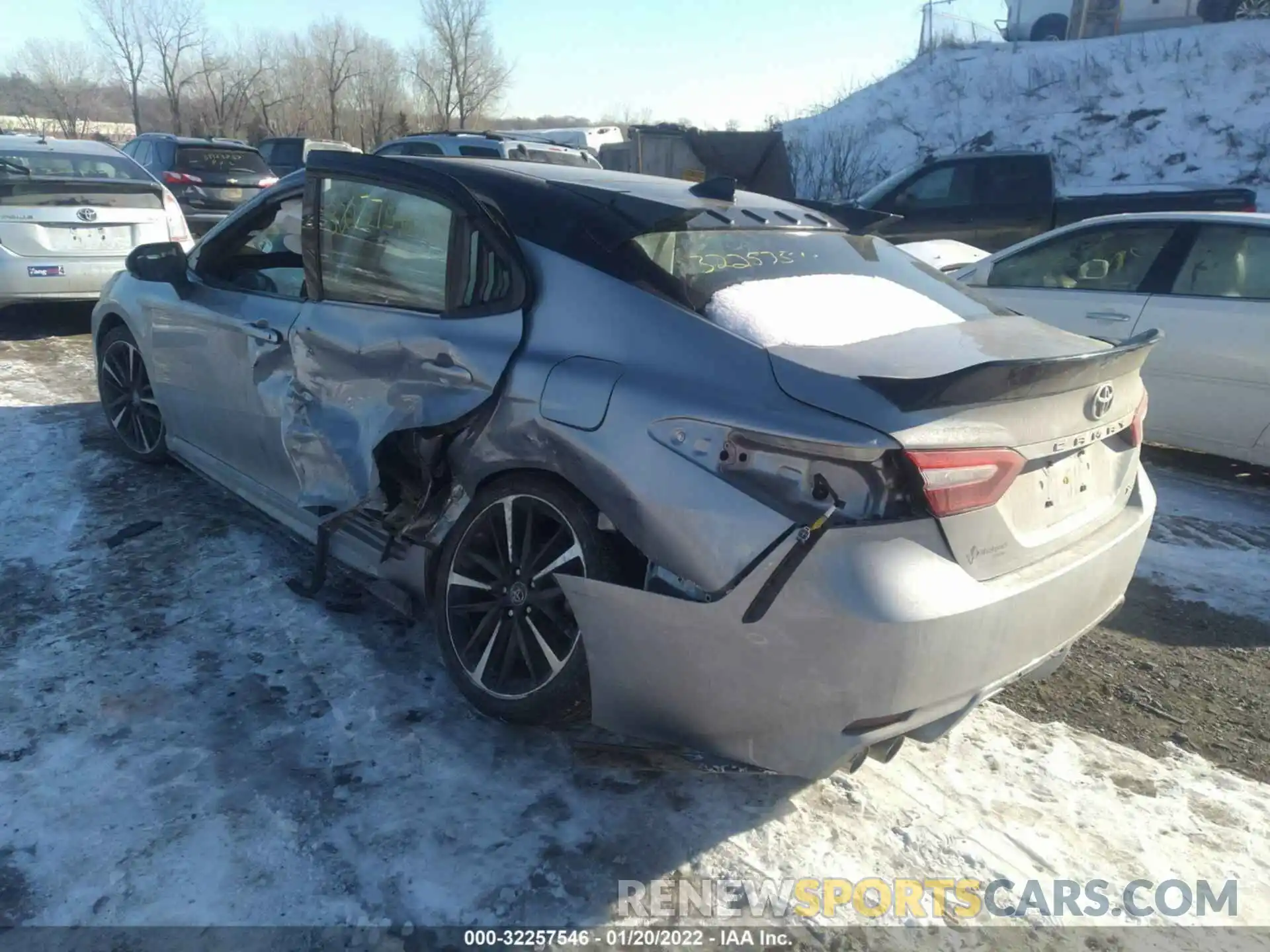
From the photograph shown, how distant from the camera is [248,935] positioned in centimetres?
214

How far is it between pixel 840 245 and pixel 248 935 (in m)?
2.72

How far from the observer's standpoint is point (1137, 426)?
300 centimetres

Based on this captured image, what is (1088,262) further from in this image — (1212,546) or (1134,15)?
(1134,15)

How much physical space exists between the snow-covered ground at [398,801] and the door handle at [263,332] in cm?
104

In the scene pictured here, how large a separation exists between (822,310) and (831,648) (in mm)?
1073

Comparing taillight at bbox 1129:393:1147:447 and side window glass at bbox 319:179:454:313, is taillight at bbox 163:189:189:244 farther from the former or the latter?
taillight at bbox 1129:393:1147:447

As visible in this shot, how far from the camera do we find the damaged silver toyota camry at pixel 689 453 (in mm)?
2211

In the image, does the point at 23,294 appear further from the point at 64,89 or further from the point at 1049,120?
the point at 64,89

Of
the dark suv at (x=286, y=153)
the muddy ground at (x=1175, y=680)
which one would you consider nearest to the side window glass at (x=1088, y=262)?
the muddy ground at (x=1175, y=680)

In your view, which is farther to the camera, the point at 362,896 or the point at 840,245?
the point at 840,245

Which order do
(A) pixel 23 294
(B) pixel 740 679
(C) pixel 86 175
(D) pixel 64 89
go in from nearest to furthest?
(B) pixel 740 679, (A) pixel 23 294, (C) pixel 86 175, (D) pixel 64 89

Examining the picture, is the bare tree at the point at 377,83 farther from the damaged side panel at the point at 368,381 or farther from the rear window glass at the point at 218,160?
the damaged side panel at the point at 368,381

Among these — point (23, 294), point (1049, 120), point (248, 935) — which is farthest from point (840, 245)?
point (1049, 120)

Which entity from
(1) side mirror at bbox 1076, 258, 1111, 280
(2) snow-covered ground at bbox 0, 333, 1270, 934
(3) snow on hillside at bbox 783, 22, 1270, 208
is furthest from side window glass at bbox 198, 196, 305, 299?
(3) snow on hillside at bbox 783, 22, 1270, 208
